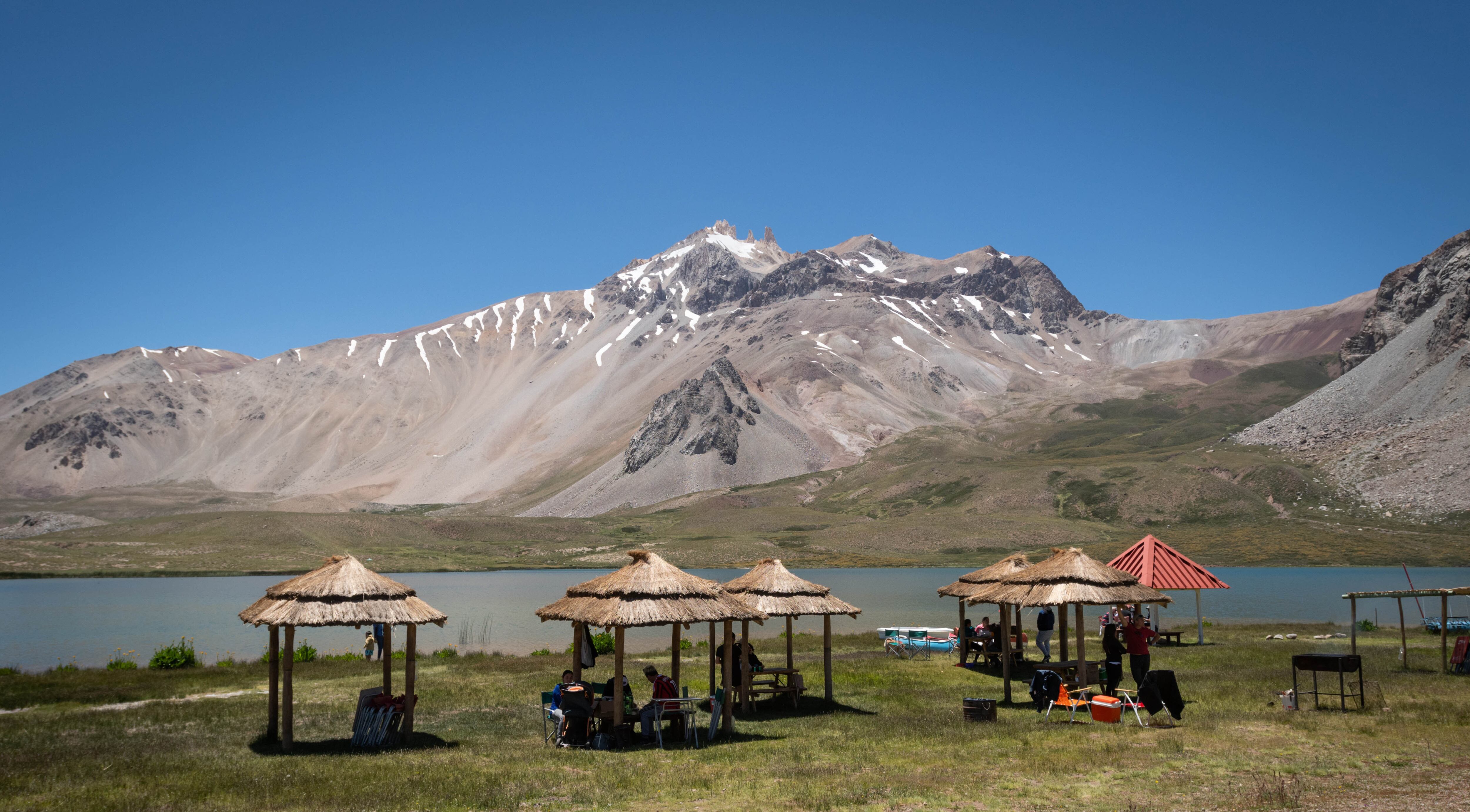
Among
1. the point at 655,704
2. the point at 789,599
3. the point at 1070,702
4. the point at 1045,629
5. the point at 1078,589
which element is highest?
the point at 1078,589

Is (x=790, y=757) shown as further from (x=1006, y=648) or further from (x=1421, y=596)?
(x=1421, y=596)

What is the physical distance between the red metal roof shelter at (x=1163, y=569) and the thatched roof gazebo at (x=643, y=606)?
19.6 metres

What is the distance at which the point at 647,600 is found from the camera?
19016 millimetres

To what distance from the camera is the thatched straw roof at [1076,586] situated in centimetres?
2203

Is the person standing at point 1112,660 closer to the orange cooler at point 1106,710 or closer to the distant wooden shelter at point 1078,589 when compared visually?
the distant wooden shelter at point 1078,589

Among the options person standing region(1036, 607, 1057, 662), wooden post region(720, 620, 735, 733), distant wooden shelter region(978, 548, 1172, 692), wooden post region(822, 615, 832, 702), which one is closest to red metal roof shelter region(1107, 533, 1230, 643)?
person standing region(1036, 607, 1057, 662)

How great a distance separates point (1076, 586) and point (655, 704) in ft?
33.5

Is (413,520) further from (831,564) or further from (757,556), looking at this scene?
(831,564)

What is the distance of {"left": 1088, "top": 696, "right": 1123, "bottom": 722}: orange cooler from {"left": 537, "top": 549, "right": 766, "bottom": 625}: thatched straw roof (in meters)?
7.24

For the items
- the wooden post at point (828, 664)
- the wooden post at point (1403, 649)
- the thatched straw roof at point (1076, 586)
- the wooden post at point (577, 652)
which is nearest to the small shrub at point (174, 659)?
the wooden post at point (577, 652)

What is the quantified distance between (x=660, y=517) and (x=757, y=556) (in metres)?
55.4

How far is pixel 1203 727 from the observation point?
18.3 metres

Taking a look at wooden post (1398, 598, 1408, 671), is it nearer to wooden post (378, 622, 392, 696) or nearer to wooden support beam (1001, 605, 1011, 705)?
wooden support beam (1001, 605, 1011, 705)

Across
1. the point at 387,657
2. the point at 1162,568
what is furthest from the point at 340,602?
the point at 1162,568
